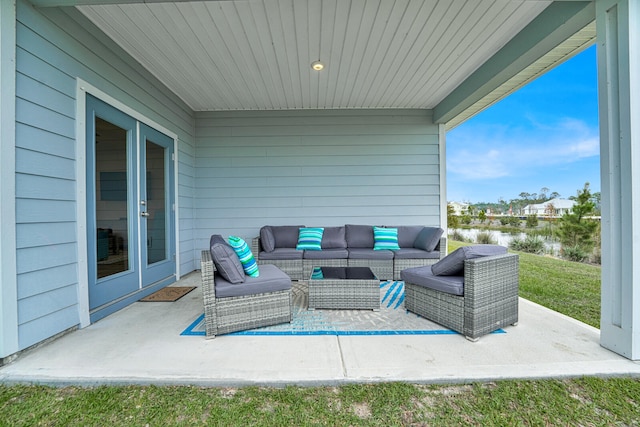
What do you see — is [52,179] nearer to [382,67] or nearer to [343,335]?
[343,335]

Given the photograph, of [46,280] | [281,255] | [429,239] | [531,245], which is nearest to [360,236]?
[429,239]

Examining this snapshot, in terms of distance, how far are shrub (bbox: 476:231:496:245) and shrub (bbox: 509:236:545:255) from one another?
0.59 m

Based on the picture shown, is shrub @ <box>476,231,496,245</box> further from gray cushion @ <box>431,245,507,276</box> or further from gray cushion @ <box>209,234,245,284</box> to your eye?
gray cushion @ <box>209,234,245,284</box>

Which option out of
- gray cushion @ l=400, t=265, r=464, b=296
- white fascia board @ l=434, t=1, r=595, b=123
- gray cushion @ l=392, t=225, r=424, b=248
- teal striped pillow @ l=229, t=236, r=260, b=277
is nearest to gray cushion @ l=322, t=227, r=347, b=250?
gray cushion @ l=392, t=225, r=424, b=248

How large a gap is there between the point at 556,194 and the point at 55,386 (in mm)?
11260

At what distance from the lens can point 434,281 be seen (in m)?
2.55

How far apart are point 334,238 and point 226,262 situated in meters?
2.51

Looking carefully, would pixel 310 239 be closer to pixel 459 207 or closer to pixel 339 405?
pixel 339 405

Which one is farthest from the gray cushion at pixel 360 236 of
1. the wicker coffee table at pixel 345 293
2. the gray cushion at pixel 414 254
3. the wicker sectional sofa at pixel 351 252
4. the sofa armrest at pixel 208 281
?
the sofa armrest at pixel 208 281

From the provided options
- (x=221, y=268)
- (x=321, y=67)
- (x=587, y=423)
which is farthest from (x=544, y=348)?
(x=321, y=67)

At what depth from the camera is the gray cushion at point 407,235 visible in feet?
15.5

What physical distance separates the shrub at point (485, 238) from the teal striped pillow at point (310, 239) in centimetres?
605

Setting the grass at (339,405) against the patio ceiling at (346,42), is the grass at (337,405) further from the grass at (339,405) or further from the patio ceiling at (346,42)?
the patio ceiling at (346,42)

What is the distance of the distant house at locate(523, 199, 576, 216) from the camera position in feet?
24.3
